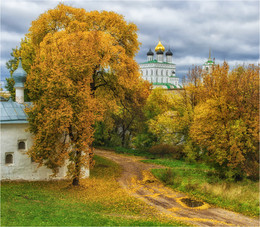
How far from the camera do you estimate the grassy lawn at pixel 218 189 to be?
48.9ft

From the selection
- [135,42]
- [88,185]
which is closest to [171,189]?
[88,185]

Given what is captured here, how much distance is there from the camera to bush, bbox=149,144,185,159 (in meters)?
30.2

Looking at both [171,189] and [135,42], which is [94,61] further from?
[171,189]

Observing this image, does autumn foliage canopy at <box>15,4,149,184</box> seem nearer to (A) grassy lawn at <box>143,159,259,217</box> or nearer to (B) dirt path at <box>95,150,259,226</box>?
(B) dirt path at <box>95,150,259,226</box>

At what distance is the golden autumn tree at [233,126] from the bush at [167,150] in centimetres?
1031

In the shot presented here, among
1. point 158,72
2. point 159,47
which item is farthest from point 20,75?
point 158,72

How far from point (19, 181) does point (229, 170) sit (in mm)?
12633

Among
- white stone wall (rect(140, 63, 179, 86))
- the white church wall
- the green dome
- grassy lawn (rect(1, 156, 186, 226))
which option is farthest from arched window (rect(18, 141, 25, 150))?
white stone wall (rect(140, 63, 179, 86))

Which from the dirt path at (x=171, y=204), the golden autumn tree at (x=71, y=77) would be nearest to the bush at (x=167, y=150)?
the dirt path at (x=171, y=204)

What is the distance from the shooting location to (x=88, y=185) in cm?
1730

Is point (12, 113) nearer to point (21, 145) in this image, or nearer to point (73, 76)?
point (21, 145)

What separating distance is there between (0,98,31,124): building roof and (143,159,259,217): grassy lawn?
1005 cm

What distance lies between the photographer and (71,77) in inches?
602

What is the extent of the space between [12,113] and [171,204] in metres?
9.96
